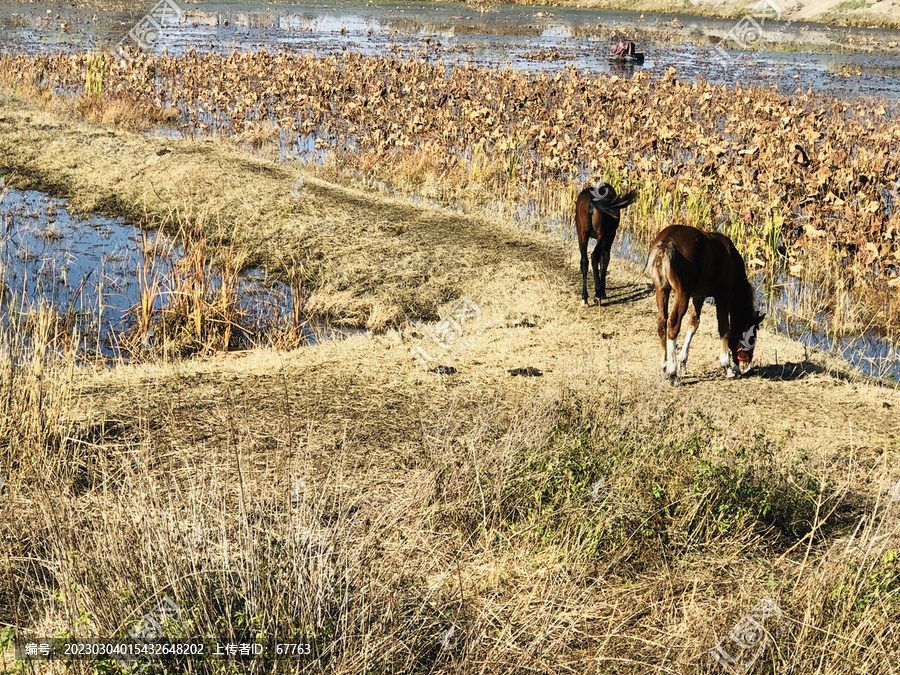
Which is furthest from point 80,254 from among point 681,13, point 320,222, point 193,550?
point 681,13

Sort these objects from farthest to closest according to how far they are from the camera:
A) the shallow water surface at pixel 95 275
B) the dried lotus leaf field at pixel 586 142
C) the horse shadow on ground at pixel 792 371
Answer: the dried lotus leaf field at pixel 586 142, the shallow water surface at pixel 95 275, the horse shadow on ground at pixel 792 371

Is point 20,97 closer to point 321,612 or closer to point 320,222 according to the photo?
point 320,222

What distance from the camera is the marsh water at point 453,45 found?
11.3m

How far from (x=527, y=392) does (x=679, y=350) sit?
6.42ft

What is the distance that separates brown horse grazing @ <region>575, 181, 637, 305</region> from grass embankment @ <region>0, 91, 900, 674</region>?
1.85ft

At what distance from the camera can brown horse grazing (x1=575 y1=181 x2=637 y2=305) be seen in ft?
30.7

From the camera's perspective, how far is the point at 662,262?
291 inches

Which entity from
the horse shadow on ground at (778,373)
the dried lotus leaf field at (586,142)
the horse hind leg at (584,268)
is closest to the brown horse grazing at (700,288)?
the horse shadow on ground at (778,373)

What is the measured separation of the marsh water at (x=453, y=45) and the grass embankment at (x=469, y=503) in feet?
8.26

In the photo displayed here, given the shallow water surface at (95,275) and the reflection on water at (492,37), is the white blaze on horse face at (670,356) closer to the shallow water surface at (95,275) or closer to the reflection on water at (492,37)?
the shallow water surface at (95,275)

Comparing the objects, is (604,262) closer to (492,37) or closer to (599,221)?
(599,221)

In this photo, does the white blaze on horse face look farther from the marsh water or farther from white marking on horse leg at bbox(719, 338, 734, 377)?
the marsh water

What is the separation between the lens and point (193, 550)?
3652 mm

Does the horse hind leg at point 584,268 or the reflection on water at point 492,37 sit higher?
the reflection on water at point 492,37
